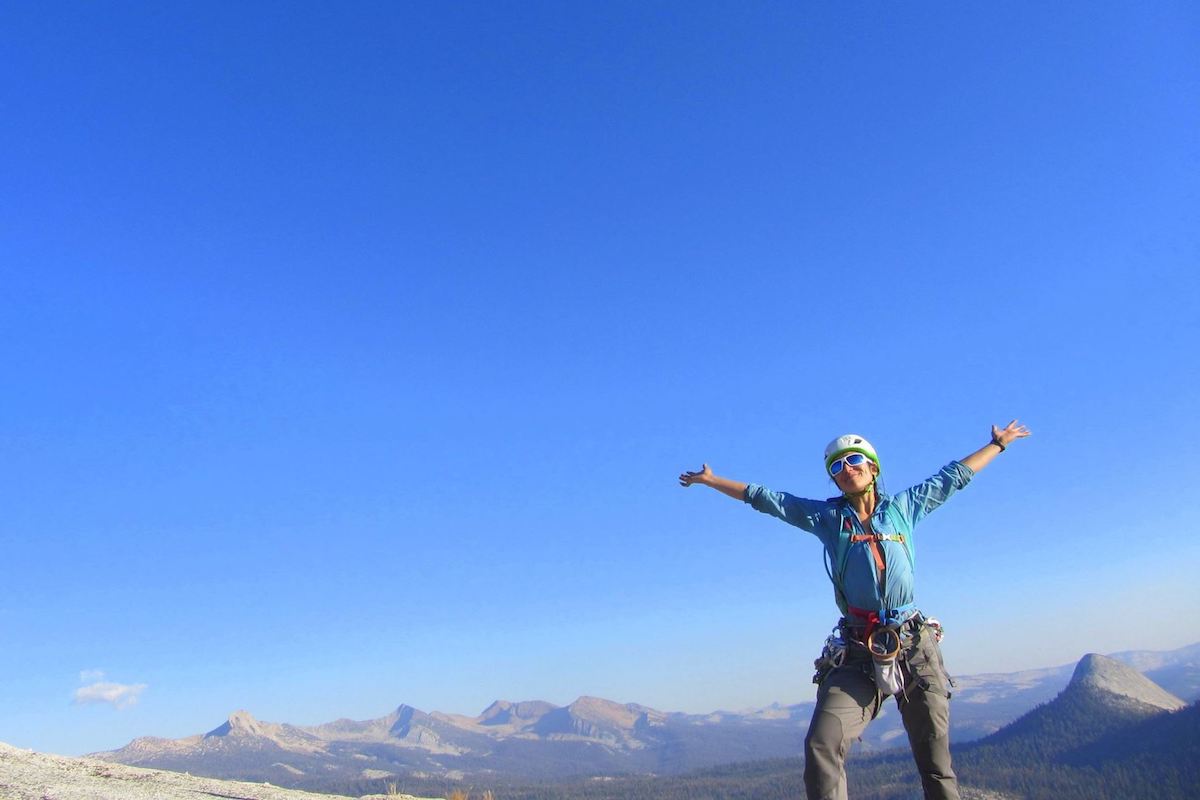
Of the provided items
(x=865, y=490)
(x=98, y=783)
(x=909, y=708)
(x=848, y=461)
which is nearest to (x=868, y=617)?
(x=909, y=708)

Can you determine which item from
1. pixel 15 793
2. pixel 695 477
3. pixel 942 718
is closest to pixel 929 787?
pixel 942 718

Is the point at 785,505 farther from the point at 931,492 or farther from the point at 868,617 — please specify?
the point at 931,492

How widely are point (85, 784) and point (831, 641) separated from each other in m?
12.7

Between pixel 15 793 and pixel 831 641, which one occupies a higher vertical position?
pixel 831 641

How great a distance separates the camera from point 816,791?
8.49 m

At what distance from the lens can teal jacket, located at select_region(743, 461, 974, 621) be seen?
9.61 m

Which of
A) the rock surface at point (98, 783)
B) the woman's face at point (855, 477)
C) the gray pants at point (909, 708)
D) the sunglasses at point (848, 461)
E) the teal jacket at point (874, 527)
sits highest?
the sunglasses at point (848, 461)

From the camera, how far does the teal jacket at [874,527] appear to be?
9.61 meters

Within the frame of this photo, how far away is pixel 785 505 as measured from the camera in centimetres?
1040

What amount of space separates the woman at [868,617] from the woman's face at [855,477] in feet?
0.04

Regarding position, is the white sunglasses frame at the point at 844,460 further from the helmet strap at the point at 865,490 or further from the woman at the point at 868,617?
the helmet strap at the point at 865,490

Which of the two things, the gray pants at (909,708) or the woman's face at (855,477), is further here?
the woman's face at (855,477)

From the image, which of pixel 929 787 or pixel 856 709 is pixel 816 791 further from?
pixel 929 787

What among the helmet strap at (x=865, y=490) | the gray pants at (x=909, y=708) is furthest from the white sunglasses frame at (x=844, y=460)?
the gray pants at (x=909, y=708)
